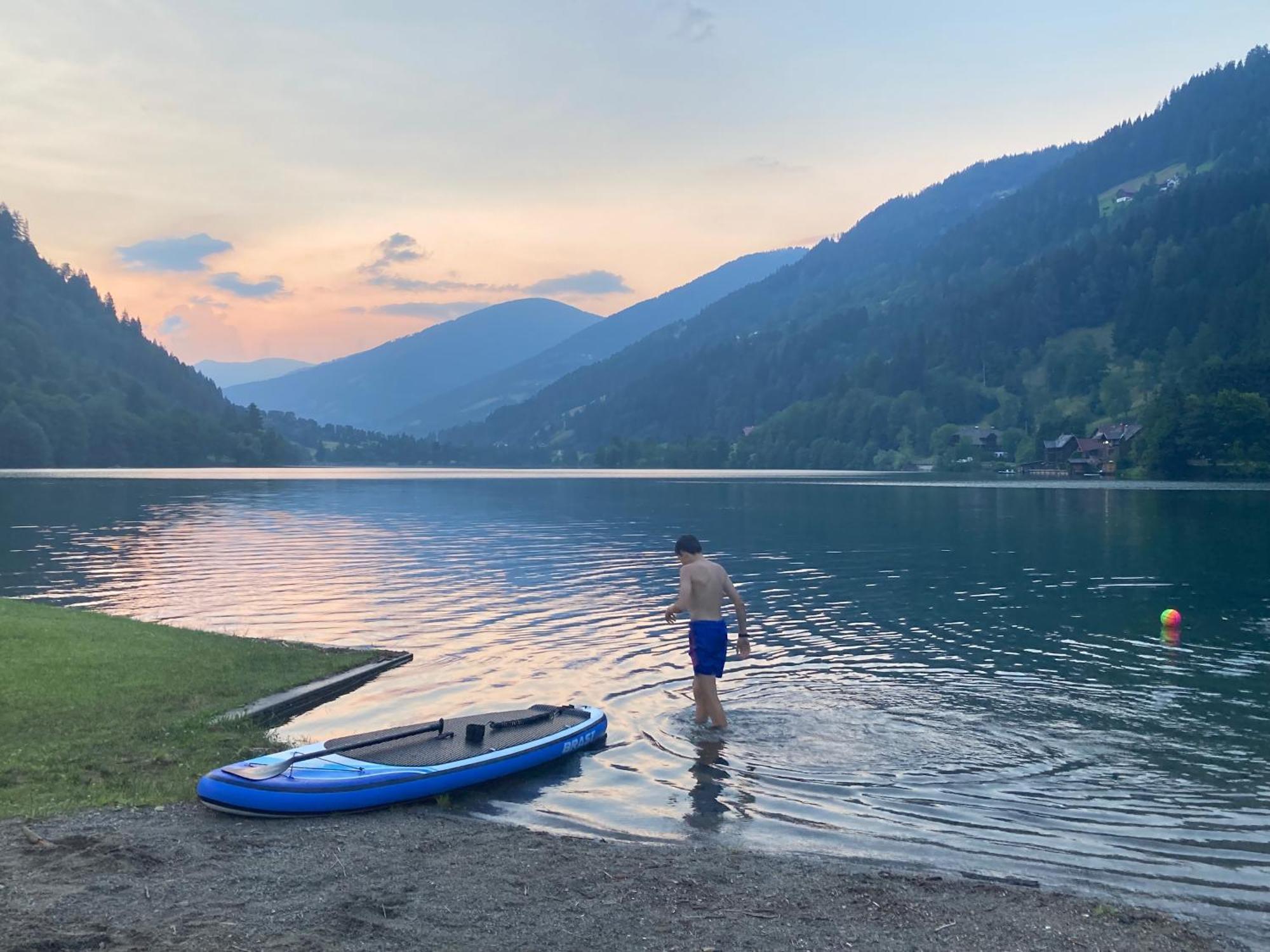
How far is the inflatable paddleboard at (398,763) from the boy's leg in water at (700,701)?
1.81 meters

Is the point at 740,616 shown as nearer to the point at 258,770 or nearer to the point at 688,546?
the point at 688,546

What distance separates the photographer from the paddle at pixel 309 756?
13.4 meters

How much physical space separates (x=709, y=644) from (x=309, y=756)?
22.3 ft

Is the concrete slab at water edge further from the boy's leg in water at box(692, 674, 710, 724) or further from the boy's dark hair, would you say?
the boy's dark hair

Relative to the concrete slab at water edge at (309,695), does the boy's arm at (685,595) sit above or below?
above

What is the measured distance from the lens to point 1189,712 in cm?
2034

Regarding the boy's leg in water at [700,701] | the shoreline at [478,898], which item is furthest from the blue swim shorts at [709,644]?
the shoreline at [478,898]

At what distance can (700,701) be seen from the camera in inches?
738

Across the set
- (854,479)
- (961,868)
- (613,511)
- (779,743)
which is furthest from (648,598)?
(854,479)

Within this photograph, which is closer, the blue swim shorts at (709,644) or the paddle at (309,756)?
the paddle at (309,756)

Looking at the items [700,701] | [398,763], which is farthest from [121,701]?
[700,701]

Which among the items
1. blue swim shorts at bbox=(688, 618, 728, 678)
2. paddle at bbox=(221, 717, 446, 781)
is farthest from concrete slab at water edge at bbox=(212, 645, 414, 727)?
blue swim shorts at bbox=(688, 618, 728, 678)

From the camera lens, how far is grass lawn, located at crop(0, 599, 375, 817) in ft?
45.7

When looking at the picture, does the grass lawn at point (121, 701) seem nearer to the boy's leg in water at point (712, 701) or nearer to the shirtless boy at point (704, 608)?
the shirtless boy at point (704, 608)
